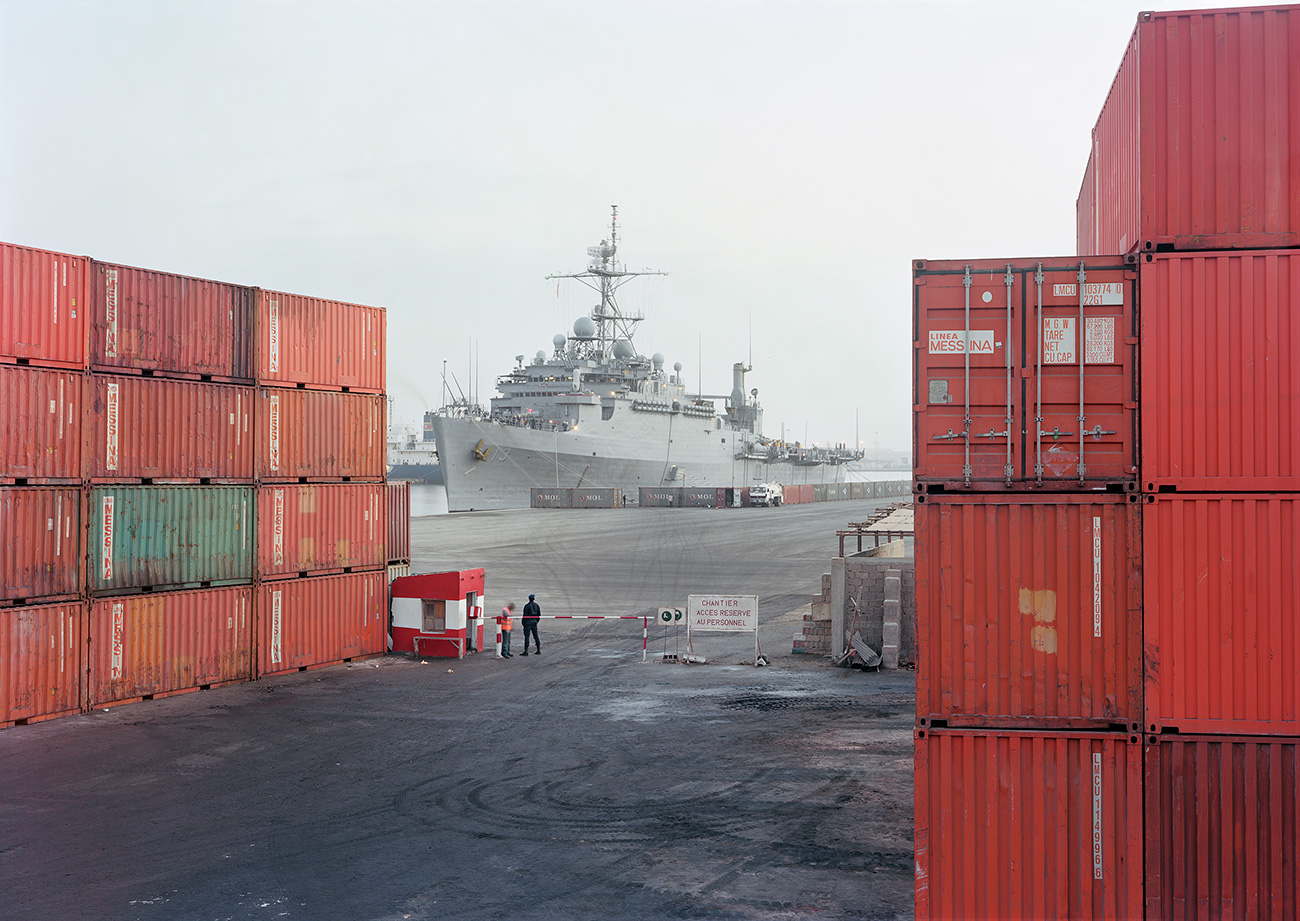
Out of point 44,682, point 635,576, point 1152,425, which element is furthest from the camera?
point 635,576

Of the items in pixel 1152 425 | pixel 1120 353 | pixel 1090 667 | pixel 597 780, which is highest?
pixel 1120 353

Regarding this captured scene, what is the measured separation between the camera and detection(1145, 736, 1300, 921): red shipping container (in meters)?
8.29

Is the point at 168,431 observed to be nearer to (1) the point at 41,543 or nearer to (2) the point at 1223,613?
(1) the point at 41,543

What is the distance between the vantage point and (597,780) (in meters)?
13.4

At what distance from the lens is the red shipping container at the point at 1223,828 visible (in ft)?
27.2

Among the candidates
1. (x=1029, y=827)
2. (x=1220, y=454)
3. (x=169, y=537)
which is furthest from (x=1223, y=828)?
(x=169, y=537)

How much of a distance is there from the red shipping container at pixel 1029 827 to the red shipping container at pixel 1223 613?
68cm

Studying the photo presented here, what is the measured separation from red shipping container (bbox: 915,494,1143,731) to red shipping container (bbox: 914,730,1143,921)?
10.6 inches

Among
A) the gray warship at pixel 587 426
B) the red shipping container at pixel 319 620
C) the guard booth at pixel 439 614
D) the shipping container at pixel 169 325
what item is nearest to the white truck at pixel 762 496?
the gray warship at pixel 587 426

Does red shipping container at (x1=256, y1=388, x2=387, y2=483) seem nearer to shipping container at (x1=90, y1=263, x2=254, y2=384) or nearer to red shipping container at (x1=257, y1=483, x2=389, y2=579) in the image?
red shipping container at (x1=257, y1=483, x2=389, y2=579)

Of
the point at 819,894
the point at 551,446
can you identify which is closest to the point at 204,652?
the point at 819,894

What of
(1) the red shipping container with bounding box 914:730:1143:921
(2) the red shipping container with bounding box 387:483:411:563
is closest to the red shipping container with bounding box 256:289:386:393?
(2) the red shipping container with bounding box 387:483:411:563

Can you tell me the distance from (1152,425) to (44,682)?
17.5 meters

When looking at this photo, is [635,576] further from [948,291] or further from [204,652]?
[948,291]
